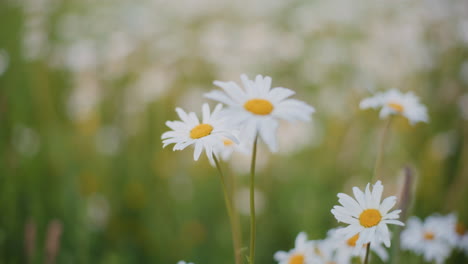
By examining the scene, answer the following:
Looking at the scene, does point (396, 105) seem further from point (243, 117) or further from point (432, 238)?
point (243, 117)

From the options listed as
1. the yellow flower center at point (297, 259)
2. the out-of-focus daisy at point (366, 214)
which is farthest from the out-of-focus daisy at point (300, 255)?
the out-of-focus daisy at point (366, 214)

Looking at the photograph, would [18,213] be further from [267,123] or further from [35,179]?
[267,123]

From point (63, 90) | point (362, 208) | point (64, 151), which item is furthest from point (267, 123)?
point (63, 90)

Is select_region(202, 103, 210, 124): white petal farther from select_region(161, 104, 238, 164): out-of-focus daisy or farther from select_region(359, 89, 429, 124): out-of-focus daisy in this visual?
select_region(359, 89, 429, 124): out-of-focus daisy

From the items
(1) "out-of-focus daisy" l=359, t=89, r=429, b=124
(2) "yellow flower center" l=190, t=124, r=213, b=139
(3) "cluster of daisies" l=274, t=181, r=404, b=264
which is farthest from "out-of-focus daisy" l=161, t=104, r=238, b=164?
(1) "out-of-focus daisy" l=359, t=89, r=429, b=124

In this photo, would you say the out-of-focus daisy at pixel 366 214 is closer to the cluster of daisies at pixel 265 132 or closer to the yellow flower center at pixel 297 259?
the cluster of daisies at pixel 265 132

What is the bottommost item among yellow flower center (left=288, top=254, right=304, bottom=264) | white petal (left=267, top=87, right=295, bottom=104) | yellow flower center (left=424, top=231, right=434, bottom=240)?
yellow flower center (left=288, top=254, right=304, bottom=264)

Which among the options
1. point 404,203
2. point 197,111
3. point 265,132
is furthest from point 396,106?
point 197,111
